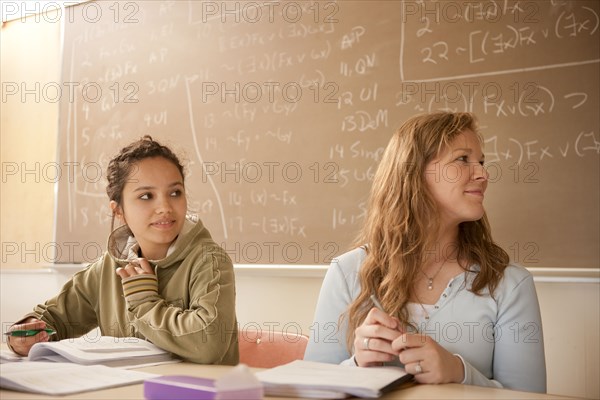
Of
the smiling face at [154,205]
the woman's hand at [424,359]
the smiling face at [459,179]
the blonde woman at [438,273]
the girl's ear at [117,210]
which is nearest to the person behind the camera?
the woman's hand at [424,359]

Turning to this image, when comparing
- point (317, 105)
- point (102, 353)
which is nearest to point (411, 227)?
point (102, 353)

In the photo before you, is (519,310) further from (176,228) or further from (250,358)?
(176,228)

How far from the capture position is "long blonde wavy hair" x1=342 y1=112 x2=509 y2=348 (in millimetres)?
1557

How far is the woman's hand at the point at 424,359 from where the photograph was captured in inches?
47.1

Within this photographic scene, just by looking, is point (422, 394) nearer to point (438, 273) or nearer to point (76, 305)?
point (438, 273)

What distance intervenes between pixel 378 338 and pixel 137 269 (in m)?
0.74

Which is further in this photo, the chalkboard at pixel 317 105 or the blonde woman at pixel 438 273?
the chalkboard at pixel 317 105

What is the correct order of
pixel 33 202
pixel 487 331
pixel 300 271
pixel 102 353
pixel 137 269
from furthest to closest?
1. pixel 33 202
2. pixel 300 271
3. pixel 137 269
4. pixel 487 331
5. pixel 102 353

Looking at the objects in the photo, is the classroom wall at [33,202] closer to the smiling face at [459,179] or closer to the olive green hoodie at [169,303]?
the olive green hoodie at [169,303]

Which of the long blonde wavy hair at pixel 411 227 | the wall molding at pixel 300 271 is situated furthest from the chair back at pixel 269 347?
the wall molding at pixel 300 271

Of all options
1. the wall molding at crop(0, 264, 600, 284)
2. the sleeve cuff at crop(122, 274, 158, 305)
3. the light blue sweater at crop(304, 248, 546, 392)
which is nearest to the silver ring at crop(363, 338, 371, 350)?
the light blue sweater at crop(304, 248, 546, 392)

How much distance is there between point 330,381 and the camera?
106 centimetres

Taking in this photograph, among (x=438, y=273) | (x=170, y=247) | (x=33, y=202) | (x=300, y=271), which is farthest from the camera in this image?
(x=33, y=202)

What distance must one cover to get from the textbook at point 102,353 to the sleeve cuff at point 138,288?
0.13 meters
